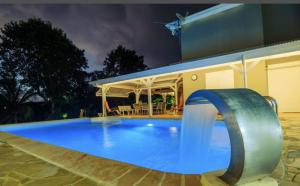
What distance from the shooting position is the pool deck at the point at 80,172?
2764 millimetres

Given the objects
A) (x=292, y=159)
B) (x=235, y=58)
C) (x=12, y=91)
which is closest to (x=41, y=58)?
(x=12, y=91)

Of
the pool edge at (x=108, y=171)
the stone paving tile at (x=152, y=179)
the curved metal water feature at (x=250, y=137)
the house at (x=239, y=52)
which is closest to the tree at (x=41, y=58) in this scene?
the house at (x=239, y=52)

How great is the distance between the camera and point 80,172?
3309 mm

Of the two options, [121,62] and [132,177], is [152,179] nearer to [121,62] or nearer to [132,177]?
[132,177]

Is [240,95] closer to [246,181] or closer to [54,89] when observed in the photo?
[246,181]

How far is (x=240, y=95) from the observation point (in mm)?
2057

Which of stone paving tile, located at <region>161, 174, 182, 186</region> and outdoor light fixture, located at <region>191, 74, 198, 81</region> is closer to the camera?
stone paving tile, located at <region>161, 174, 182, 186</region>

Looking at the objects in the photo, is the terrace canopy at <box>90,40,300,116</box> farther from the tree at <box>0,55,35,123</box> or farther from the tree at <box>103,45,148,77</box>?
the tree at <box>103,45,148,77</box>

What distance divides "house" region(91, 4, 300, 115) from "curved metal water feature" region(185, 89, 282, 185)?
7362 millimetres

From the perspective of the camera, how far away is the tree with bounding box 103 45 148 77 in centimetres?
3384

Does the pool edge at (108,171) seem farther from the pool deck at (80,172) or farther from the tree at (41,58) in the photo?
the tree at (41,58)

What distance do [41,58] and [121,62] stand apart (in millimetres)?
13903

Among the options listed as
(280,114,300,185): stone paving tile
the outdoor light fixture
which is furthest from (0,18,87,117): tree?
(280,114,300,185): stone paving tile

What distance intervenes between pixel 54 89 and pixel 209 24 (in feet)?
51.2
